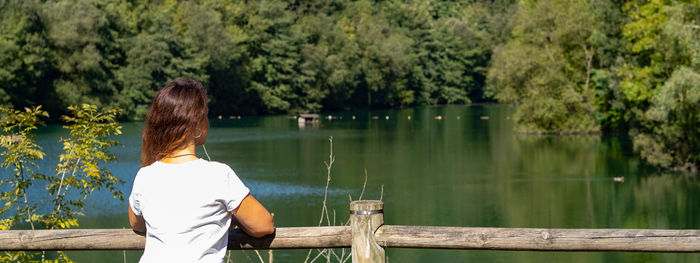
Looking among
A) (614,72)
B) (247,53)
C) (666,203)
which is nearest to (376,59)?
(247,53)

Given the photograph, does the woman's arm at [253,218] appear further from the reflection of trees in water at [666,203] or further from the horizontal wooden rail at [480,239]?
the reflection of trees in water at [666,203]

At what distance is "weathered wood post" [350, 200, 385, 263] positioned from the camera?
3240 millimetres

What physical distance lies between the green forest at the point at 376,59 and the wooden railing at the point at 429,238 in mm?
19161

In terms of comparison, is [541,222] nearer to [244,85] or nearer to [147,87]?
[147,87]

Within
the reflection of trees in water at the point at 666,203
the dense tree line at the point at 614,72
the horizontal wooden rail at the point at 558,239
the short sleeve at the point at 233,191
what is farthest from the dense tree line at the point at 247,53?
the short sleeve at the point at 233,191

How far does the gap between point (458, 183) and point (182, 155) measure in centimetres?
2244

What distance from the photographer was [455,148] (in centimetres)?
3534

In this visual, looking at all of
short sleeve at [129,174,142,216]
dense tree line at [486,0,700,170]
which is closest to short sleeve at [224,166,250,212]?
short sleeve at [129,174,142,216]

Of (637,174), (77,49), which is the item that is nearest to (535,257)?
(637,174)

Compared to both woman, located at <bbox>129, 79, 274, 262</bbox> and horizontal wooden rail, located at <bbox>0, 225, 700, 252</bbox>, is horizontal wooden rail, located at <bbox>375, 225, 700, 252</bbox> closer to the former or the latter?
horizontal wooden rail, located at <bbox>0, 225, 700, 252</bbox>

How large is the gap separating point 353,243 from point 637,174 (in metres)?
23.3

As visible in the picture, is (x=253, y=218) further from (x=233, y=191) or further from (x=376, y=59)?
(x=376, y=59)

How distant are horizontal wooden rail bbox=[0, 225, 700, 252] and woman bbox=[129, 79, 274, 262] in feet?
1.58

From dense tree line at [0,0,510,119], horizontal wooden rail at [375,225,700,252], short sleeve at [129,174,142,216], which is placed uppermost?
dense tree line at [0,0,510,119]
